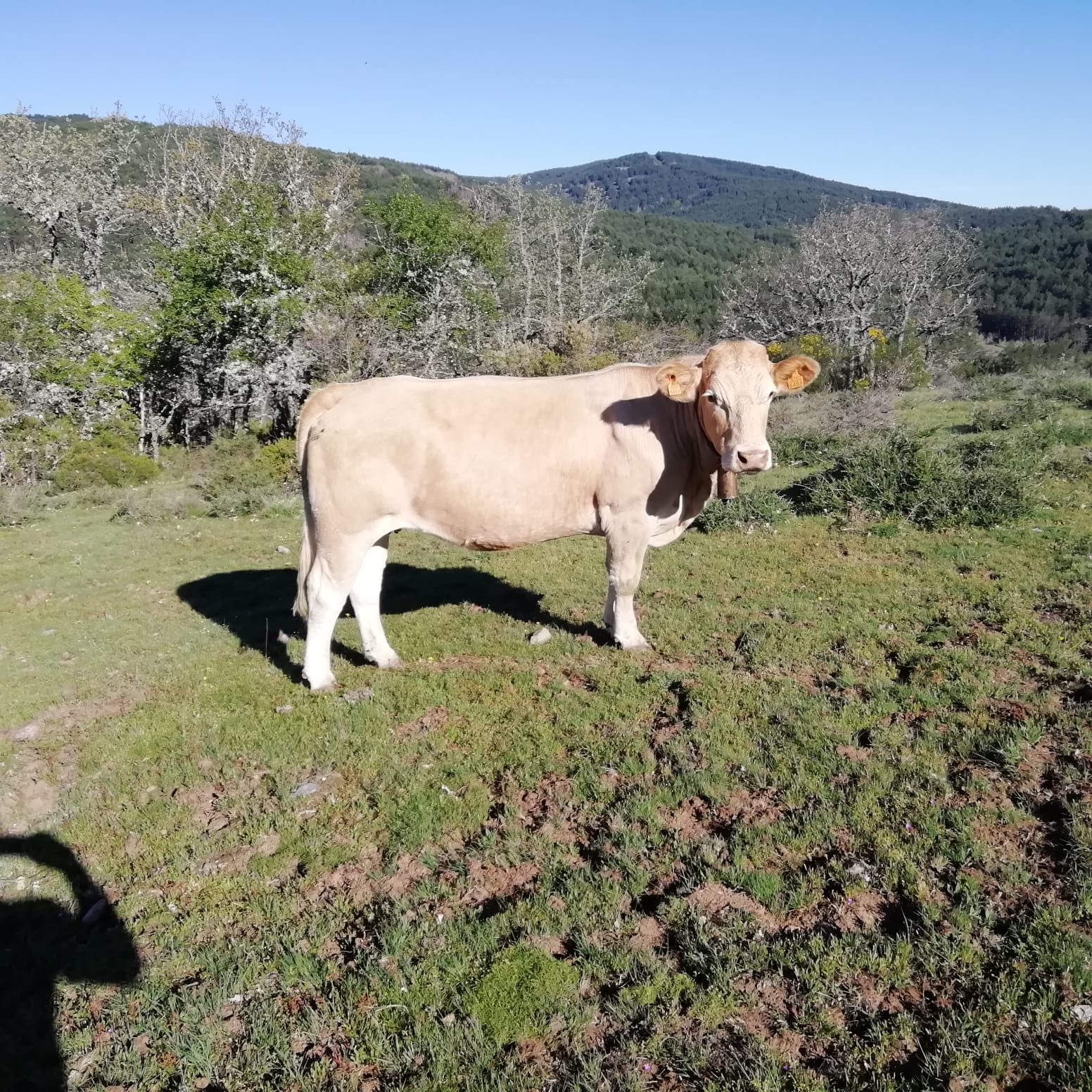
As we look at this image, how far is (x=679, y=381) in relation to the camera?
6328 mm

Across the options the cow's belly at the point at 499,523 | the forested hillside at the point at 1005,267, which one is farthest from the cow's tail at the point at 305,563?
the forested hillside at the point at 1005,267

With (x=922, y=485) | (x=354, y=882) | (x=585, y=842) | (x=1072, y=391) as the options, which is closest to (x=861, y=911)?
(x=585, y=842)

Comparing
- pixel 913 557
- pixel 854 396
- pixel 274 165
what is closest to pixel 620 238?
pixel 274 165

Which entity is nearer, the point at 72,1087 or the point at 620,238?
the point at 72,1087

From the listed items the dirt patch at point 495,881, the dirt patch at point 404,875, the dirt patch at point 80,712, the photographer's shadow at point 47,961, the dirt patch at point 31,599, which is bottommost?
the dirt patch at point 31,599

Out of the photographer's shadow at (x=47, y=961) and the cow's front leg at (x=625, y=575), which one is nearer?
the photographer's shadow at (x=47, y=961)

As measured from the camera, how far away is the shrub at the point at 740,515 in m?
12.4

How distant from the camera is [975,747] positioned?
538 centimetres

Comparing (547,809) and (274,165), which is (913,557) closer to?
(547,809)

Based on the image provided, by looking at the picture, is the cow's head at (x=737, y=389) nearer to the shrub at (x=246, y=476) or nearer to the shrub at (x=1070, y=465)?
the shrub at (x=1070, y=465)

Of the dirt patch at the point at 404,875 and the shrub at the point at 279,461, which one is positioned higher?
the dirt patch at the point at 404,875

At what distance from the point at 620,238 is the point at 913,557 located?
326 feet

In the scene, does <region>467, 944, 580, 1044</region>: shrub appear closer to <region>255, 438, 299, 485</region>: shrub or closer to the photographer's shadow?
the photographer's shadow

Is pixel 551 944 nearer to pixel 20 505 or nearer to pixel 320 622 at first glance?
pixel 320 622
